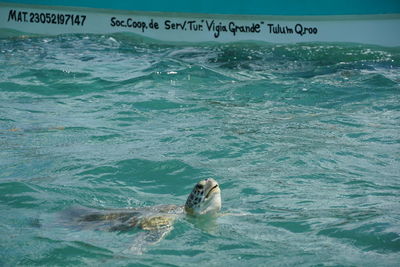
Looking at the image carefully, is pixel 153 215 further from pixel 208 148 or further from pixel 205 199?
pixel 208 148

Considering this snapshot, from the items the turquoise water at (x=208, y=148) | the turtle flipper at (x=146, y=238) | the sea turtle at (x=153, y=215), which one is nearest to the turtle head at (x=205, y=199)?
the sea turtle at (x=153, y=215)

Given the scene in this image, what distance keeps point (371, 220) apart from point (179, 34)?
9424 millimetres

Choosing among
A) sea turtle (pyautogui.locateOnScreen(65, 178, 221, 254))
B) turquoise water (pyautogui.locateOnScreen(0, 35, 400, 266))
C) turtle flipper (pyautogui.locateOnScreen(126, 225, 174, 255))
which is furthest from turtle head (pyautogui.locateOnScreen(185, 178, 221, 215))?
turtle flipper (pyautogui.locateOnScreen(126, 225, 174, 255))

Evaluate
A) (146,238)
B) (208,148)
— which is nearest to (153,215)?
(146,238)

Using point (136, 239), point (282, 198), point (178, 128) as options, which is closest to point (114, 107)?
point (178, 128)

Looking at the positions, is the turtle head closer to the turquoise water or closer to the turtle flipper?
the turquoise water

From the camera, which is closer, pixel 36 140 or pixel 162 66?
pixel 36 140

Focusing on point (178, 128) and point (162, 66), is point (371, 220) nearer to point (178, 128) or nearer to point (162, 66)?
point (178, 128)

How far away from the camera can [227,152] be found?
7.98 metres

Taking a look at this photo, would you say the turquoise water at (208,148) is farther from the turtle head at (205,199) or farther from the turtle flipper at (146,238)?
the turtle head at (205,199)

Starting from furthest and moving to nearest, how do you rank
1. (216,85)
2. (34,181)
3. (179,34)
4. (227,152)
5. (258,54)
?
(179,34) → (258,54) → (216,85) → (227,152) → (34,181)

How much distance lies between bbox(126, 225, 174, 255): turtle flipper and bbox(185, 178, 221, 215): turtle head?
14.3 inches

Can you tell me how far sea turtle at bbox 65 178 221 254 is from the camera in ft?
18.5

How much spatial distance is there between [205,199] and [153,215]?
0.46m
